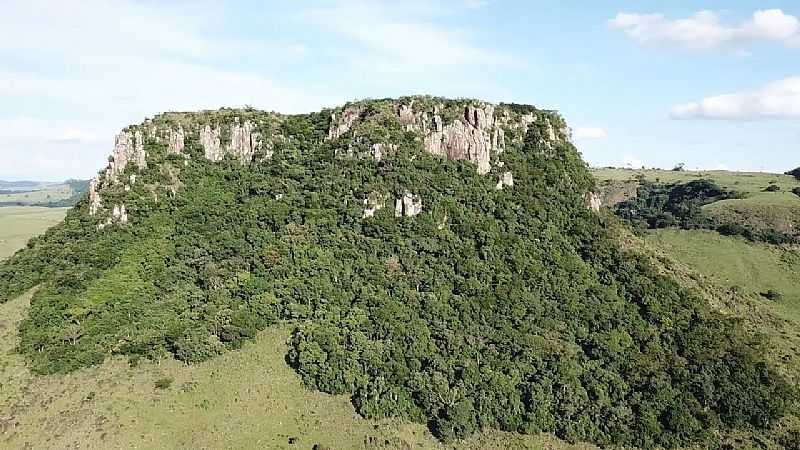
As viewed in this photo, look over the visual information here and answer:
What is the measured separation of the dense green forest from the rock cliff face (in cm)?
81

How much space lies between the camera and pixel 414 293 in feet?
320

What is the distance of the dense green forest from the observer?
3228 inches

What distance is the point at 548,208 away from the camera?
112062mm

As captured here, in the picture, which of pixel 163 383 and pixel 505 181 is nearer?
pixel 163 383

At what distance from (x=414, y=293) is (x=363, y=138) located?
36178mm

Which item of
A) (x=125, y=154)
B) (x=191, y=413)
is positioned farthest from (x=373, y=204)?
(x=125, y=154)

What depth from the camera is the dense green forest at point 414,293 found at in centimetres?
8200

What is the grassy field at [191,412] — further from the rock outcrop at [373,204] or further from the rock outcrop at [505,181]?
the rock outcrop at [505,181]

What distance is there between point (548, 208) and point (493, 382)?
4065 cm

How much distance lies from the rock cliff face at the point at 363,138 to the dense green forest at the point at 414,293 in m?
0.81

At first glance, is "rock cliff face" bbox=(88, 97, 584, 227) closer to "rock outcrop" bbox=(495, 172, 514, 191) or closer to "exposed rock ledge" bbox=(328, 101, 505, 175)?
"rock outcrop" bbox=(495, 172, 514, 191)

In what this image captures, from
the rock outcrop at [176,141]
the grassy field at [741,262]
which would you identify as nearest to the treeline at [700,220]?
the grassy field at [741,262]

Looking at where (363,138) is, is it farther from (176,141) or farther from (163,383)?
(163,383)

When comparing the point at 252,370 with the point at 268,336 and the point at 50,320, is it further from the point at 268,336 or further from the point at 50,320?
the point at 50,320
